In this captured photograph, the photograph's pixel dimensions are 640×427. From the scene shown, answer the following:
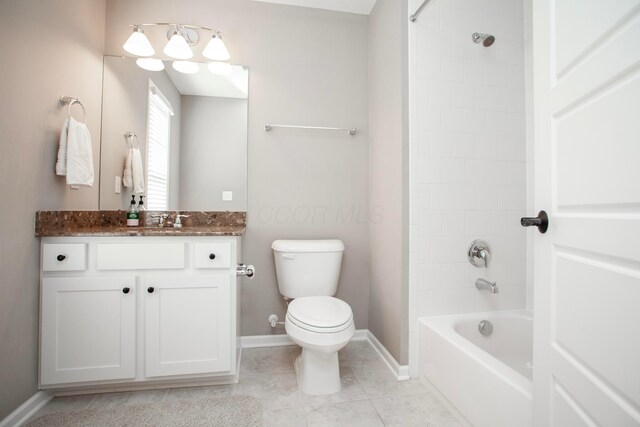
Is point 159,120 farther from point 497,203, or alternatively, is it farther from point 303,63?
point 497,203

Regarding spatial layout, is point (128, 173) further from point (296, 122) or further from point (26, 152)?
point (296, 122)

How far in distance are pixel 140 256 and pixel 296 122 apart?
1.31 m

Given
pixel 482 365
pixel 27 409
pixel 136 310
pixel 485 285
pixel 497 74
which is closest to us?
pixel 482 365

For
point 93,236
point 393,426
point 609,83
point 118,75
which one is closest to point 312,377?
point 393,426

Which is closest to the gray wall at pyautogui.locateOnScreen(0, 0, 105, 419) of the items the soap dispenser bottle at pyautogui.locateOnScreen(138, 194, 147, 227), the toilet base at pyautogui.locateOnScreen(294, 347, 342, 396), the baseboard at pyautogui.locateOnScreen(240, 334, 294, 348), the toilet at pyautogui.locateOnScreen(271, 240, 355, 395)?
the soap dispenser bottle at pyautogui.locateOnScreen(138, 194, 147, 227)

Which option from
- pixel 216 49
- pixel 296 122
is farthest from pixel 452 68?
pixel 216 49

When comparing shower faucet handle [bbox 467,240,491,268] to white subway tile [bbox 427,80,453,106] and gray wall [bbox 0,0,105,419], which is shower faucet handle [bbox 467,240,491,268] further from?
gray wall [bbox 0,0,105,419]

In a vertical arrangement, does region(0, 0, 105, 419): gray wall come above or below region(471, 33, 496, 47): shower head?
below

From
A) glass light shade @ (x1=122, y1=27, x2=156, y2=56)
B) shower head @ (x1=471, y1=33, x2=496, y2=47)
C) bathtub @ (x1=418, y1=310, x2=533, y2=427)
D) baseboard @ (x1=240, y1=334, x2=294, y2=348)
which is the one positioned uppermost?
glass light shade @ (x1=122, y1=27, x2=156, y2=56)

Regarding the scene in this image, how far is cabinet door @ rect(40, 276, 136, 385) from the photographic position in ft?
4.47

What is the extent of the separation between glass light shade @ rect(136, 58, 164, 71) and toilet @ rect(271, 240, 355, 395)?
1.44 m

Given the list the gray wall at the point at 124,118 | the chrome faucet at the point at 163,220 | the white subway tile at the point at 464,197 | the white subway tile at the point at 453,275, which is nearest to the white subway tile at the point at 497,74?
the white subway tile at the point at 464,197

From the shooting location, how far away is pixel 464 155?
1.70 m

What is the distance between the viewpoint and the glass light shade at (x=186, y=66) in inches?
75.6
